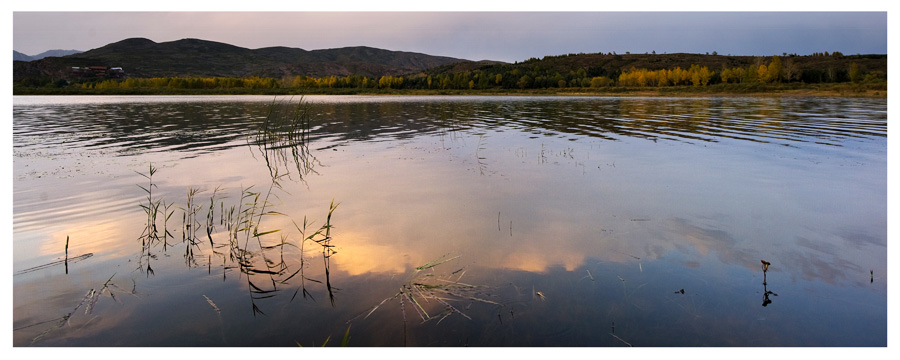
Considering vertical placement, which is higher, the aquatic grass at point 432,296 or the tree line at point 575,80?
the tree line at point 575,80

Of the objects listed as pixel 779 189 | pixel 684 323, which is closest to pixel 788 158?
pixel 779 189

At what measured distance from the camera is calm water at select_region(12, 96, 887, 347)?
4281 mm

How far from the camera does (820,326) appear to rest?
4.27 m

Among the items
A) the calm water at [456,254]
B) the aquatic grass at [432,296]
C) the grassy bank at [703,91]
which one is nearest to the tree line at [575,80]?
the grassy bank at [703,91]

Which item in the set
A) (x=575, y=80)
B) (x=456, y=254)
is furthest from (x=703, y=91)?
(x=456, y=254)

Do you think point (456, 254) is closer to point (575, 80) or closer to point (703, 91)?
point (703, 91)

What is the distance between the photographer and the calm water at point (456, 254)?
169 inches

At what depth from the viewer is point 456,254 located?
5.99 metres

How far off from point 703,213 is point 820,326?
148 inches

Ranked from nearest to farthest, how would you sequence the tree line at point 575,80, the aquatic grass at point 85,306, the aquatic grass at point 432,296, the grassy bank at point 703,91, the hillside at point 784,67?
1. the aquatic grass at point 85,306
2. the aquatic grass at point 432,296
3. the grassy bank at point 703,91
4. the hillside at point 784,67
5. the tree line at point 575,80

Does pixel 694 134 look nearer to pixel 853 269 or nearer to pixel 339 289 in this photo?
pixel 853 269

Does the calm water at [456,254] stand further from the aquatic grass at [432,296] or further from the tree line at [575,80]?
the tree line at [575,80]

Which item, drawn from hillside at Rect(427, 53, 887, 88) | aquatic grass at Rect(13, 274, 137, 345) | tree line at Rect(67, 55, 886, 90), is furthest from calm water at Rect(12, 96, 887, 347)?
tree line at Rect(67, 55, 886, 90)

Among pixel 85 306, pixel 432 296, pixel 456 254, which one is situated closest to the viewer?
pixel 85 306
